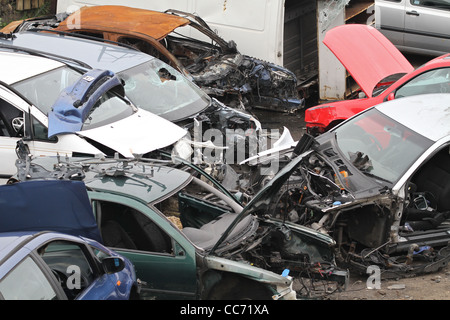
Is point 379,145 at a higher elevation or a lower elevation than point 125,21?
lower

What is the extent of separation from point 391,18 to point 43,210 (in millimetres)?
9115

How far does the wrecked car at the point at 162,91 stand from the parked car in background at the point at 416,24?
4653 millimetres

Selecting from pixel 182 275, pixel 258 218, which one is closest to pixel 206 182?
pixel 258 218

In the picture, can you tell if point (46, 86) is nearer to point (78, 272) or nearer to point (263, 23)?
point (78, 272)

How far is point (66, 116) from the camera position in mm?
7578

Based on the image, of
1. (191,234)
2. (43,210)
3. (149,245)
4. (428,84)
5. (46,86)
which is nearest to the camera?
(43,210)

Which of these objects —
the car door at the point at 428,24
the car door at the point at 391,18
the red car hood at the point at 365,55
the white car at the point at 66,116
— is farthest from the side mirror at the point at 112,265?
the car door at the point at 428,24

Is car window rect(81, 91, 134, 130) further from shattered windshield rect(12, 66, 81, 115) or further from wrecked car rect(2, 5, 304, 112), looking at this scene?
wrecked car rect(2, 5, 304, 112)

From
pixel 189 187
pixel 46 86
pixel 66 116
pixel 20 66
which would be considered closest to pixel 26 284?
pixel 189 187

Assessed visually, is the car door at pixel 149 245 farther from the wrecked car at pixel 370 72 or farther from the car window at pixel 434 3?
the car window at pixel 434 3

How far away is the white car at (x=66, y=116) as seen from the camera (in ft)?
24.4

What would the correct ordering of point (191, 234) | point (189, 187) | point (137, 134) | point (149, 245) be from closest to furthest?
point (149, 245) → point (191, 234) → point (189, 187) → point (137, 134)
